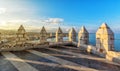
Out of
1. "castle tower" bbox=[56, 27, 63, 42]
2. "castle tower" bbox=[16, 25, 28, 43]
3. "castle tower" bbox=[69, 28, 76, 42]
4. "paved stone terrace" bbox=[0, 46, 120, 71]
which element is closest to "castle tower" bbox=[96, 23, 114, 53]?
"paved stone terrace" bbox=[0, 46, 120, 71]

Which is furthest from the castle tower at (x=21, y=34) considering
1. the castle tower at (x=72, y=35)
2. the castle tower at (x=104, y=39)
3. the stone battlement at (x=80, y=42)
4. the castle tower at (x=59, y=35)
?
the castle tower at (x=104, y=39)

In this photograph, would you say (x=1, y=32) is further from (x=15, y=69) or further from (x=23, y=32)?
(x=15, y=69)

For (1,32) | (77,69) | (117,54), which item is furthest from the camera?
(1,32)

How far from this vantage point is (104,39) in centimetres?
734

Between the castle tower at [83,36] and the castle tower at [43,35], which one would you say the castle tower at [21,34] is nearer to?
the castle tower at [43,35]

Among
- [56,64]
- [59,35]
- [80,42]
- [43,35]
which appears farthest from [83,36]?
[56,64]

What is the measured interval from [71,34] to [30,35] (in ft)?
12.9

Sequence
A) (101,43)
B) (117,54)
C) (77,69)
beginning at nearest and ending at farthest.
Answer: (77,69)
(117,54)
(101,43)

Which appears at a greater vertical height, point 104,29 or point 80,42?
point 104,29

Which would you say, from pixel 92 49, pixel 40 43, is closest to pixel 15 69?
pixel 92 49

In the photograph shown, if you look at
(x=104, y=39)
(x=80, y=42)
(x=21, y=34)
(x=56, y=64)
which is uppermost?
(x=21, y=34)

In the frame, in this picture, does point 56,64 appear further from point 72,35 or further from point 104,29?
point 72,35

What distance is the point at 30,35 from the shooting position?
454 inches

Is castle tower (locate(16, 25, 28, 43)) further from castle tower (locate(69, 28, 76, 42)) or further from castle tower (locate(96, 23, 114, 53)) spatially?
castle tower (locate(96, 23, 114, 53))
